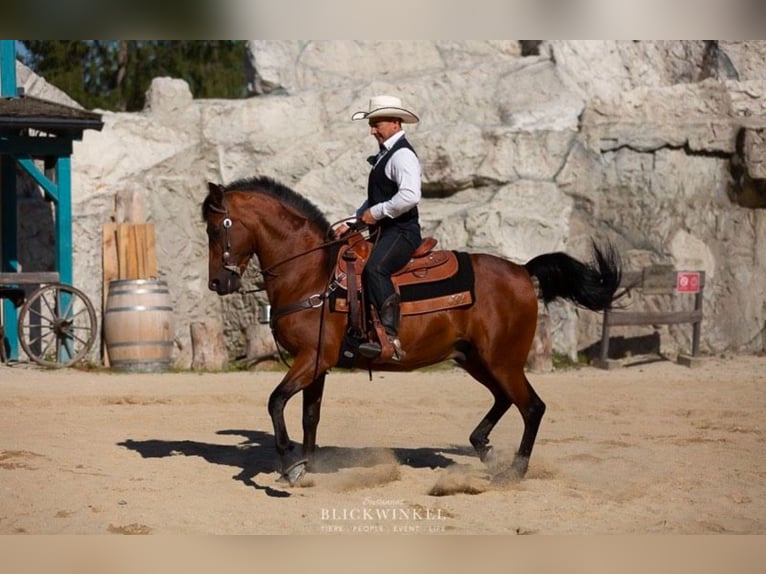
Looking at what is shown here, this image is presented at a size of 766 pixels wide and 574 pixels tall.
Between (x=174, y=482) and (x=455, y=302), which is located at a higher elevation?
(x=455, y=302)

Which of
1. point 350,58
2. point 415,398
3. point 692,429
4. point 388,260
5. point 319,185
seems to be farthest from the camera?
point 350,58

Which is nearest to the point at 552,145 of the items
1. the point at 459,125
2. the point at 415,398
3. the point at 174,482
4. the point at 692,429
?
the point at 459,125

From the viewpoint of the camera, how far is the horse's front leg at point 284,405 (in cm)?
788

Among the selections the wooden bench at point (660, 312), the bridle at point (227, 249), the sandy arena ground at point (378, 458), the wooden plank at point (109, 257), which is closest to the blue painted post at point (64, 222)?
the wooden plank at point (109, 257)

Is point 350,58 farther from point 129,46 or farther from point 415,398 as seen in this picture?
point 129,46

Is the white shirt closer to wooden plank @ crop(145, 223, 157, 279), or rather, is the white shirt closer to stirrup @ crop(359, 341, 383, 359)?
stirrup @ crop(359, 341, 383, 359)

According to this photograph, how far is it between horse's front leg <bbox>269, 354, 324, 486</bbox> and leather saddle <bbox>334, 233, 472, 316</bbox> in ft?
1.68

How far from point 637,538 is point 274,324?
3.07 metres

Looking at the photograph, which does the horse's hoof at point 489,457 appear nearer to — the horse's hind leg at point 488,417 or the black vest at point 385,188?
the horse's hind leg at point 488,417

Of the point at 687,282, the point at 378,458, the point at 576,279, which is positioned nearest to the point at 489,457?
the point at 378,458

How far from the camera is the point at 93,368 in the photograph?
14.6m

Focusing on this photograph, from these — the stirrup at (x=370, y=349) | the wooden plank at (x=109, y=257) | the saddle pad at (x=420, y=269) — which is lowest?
the stirrup at (x=370, y=349)

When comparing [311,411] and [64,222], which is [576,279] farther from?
[64,222]

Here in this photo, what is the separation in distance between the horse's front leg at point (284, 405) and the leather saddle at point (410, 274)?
1.68 ft
